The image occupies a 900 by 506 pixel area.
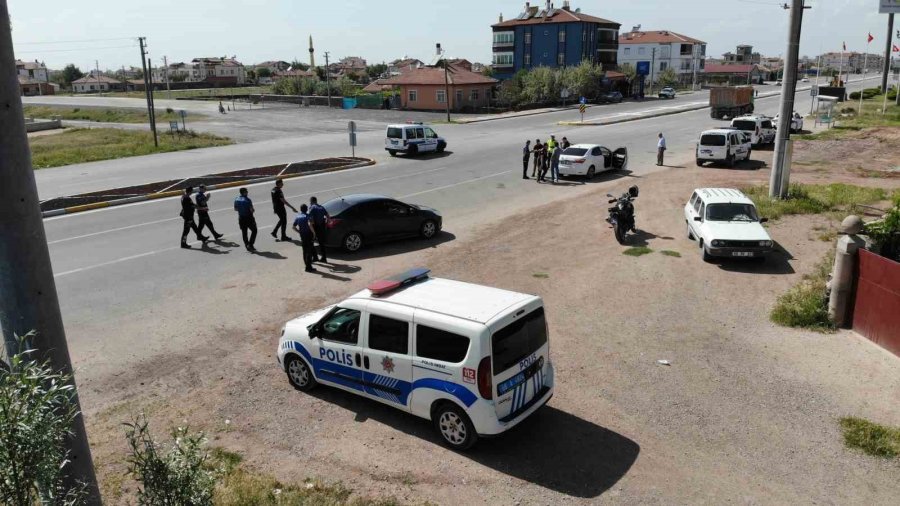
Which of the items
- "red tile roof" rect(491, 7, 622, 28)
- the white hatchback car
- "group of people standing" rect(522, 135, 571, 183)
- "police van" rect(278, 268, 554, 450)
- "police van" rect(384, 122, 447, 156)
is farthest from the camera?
"red tile roof" rect(491, 7, 622, 28)

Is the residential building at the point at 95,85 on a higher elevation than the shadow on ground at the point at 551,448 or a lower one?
higher

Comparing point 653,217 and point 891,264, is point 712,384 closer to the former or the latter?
point 891,264

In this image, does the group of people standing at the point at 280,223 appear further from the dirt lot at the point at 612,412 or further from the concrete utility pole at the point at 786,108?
the concrete utility pole at the point at 786,108

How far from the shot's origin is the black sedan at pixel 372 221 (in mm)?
16484

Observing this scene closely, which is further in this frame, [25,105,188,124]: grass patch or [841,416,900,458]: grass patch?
[25,105,188,124]: grass patch

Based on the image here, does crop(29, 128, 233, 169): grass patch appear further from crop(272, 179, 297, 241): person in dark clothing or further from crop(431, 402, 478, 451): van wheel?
crop(431, 402, 478, 451): van wheel

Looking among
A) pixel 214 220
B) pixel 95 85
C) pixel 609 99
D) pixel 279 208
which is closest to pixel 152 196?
pixel 214 220

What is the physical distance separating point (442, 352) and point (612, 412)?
273 centimetres

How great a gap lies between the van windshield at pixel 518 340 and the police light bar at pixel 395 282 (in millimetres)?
1767

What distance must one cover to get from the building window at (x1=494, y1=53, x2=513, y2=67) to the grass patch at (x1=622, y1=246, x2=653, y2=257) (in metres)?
91.1

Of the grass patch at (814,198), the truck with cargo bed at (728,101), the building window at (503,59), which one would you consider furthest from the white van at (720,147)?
the building window at (503,59)

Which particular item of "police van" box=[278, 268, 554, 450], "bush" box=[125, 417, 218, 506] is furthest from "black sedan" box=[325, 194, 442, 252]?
"bush" box=[125, 417, 218, 506]

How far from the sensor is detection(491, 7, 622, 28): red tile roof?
95.1 meters

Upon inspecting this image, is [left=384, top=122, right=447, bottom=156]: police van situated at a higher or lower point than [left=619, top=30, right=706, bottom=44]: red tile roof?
lower
